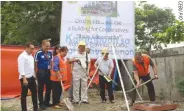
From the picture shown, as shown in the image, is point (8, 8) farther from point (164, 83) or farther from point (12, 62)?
point (164, 83)

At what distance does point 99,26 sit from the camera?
1062 centimetres

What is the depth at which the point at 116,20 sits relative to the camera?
1081 cm

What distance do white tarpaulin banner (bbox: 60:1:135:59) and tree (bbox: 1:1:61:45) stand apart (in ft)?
10.5

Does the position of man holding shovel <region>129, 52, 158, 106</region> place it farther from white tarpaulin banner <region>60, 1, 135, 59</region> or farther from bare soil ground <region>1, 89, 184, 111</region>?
white tarpaulin banner <region>60, 1, 135, 59</region>

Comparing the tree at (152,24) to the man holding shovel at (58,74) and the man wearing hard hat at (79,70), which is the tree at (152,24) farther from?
the man holding shovel at (58,74)

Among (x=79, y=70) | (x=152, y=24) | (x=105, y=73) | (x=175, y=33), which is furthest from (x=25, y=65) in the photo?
(x=152, y=24)

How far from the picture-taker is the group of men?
775cm

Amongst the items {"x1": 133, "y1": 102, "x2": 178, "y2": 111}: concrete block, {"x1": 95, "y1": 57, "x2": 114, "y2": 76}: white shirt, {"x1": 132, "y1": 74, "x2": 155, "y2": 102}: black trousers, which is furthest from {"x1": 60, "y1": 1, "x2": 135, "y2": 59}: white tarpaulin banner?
{"x1": 133, "y1": 102, "x2": 178, "y2": 111}: concrete block

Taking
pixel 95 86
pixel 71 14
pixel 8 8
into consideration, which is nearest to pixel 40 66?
pixel 71 14

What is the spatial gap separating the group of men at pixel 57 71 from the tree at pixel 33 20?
14.7 ft

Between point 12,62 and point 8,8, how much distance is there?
4.24m

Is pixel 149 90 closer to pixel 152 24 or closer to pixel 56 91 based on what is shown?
pixel 56 91

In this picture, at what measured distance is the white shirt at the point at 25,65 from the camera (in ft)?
24.7

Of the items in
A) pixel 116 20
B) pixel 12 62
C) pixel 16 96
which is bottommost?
pixel 16 96
